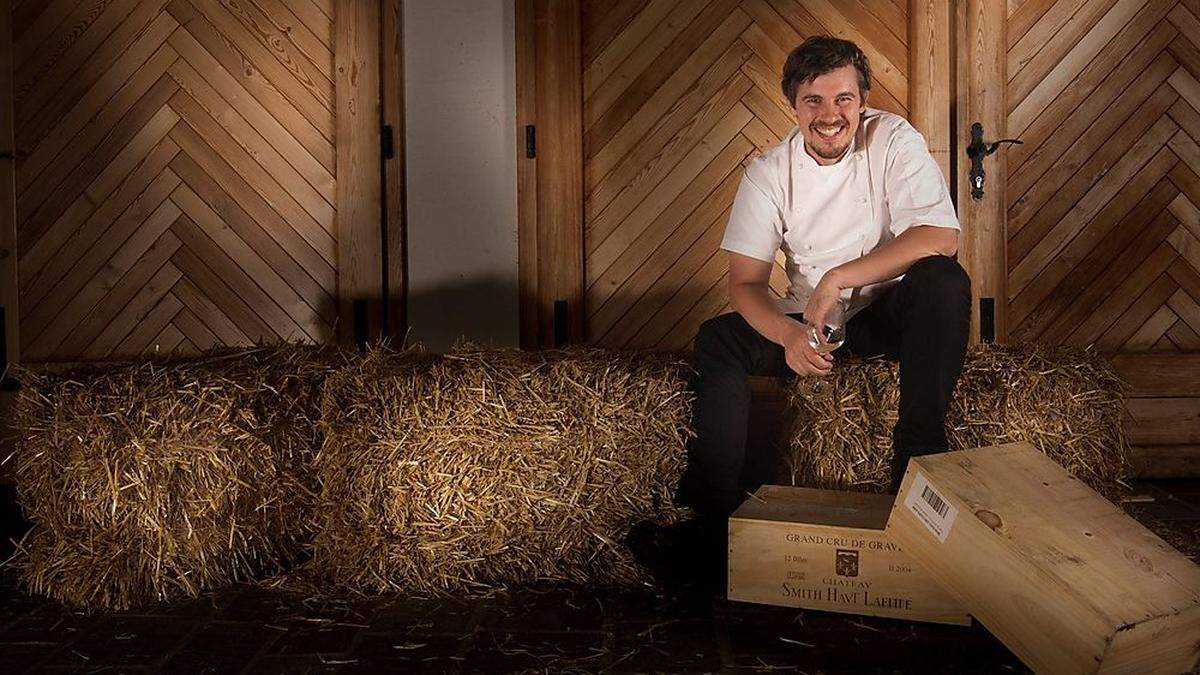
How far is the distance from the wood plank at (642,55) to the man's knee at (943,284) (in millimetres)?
1582

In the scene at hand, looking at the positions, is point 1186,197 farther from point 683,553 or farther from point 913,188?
point 683,553

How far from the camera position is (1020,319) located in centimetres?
401

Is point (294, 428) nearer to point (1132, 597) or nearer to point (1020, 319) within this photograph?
point (1132, 597)

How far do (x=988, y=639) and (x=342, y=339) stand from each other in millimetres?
2427

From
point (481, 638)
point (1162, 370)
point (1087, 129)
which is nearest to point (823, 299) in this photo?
point (481, 638)

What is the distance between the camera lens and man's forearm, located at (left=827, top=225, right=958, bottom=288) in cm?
277

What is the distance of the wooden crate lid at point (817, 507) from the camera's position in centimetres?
261

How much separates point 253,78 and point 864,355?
2.34 m

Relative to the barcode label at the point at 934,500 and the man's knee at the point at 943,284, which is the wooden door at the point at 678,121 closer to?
the man's knee at the point at 943,284

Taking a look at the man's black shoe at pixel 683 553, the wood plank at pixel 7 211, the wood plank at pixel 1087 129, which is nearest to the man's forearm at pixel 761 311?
the man's black shoe at pixel 683 553

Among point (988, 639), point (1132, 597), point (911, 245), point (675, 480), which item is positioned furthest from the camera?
point (675, 480)

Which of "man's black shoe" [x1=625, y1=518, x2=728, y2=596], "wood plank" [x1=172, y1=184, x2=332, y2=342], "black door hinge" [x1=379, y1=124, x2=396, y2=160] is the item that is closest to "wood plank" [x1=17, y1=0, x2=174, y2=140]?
"wood plank" [x1=172, y1=184, x2=332, y2=342]

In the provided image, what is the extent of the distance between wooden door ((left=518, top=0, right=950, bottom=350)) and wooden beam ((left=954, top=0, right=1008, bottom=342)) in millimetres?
61

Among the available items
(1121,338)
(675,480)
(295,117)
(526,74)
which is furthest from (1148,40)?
(295,117)
